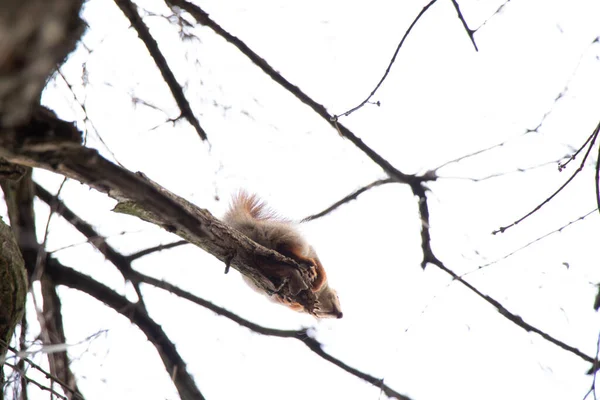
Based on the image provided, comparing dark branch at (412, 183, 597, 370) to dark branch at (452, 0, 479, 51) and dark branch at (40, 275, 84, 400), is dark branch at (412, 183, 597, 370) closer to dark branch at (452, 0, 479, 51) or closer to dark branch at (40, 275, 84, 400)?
dark branch at (452, 0, 479, 51)

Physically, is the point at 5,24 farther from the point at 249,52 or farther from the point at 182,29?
the point at 249,52

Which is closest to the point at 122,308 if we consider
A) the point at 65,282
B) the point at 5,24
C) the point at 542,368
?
the point at 65,282

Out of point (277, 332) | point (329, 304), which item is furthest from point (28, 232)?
point (329, 304)

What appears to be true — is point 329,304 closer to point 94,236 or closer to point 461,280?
point 461,280

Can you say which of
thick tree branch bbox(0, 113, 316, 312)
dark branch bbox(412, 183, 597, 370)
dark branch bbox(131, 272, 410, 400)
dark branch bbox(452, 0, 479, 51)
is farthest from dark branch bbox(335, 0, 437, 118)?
dark branch bbox(131, 272, 410, 400)

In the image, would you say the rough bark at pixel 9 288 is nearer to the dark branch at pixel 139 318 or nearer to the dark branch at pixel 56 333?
the dark branch at pixel 56 333
